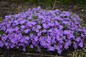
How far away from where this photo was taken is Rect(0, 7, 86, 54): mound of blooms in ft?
7.68

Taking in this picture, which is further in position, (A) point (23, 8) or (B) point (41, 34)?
(A) point (23, 8)

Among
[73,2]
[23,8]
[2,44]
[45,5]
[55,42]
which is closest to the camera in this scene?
[55,42]

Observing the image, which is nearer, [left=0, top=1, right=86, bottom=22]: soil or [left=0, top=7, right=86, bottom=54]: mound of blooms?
[left=0, top=7, right=86, bottom=54]: mound of blooms

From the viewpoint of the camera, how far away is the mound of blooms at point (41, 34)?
234 cm

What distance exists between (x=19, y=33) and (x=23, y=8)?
2.51m

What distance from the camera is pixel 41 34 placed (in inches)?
94.9

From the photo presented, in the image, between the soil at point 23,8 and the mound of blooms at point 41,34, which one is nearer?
the mound of blooms at point 41,34

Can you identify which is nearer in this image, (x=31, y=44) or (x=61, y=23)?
(x=31, y=44)

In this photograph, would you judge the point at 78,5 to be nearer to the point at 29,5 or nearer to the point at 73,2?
the point at 73,2

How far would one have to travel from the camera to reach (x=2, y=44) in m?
2.50

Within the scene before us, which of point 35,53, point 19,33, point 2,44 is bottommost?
point 35,53

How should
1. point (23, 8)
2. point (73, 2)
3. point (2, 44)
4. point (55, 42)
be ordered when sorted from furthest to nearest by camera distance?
1. point (73, 2)
2. point (23, 8)
3. point (2, 44)
4. point (55, 42)

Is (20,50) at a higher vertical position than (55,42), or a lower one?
lower

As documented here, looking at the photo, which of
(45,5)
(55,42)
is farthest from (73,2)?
(55,42)
